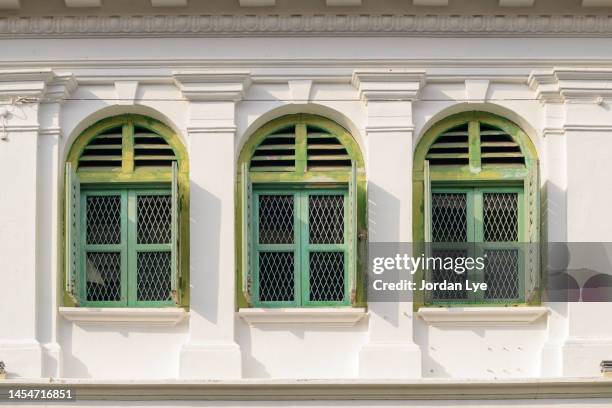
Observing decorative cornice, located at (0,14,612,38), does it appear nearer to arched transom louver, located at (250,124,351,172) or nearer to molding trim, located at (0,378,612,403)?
arched transom louver, located at (250,124,351,172)

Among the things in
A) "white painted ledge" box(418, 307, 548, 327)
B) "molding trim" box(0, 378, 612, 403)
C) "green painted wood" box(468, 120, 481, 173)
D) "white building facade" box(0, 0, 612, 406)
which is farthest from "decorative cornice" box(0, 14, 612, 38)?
"molding trim" box(0, 378, 612, 403)

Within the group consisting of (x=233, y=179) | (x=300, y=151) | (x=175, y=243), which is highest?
(x=300, y=151)

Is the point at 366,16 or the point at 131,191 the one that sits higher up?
the point at 366,16

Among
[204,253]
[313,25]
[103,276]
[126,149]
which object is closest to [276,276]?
[204,253]

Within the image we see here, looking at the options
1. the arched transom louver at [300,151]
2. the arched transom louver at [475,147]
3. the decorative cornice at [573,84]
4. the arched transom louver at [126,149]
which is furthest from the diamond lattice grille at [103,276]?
the decorative cornice at [573,84]

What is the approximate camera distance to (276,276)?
20.0 meters

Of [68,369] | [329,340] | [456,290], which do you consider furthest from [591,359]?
[68,369]

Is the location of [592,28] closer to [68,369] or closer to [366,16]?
[366,16]

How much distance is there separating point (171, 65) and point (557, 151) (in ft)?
15.3

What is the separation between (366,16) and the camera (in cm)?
2016

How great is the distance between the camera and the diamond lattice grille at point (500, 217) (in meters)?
20.1

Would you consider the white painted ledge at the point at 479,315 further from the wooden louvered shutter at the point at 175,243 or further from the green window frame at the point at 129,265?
the green window frame at the point at 129,265

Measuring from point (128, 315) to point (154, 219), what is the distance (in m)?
1.21

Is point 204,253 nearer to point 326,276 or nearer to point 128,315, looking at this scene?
point 128,315
